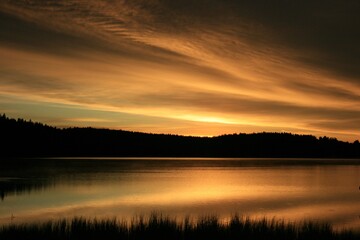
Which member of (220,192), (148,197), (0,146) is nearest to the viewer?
(148,197)

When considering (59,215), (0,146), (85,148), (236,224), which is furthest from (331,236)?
(85,148)

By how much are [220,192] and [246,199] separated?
6395 mm

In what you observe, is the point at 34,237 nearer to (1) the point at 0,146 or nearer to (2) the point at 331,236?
(2) the point at 331,236

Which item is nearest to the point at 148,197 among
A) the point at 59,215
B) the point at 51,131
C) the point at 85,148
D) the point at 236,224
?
the point at 59,215

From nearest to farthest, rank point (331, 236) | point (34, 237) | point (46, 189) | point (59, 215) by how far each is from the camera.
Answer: point (34, 237)
point (331, 236)
point (59, 215)
point (46, 189)

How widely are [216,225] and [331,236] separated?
13.6ft

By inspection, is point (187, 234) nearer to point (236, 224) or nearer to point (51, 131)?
point (236, 224)

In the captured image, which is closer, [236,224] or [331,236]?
[331,236]

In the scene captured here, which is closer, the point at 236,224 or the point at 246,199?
the point at 236,224

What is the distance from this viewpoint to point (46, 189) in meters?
39.7

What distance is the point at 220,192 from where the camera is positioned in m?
42.9

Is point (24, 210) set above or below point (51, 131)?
below

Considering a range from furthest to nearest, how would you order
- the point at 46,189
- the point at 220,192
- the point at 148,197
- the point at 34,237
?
1. the point at 220,192
2. the point at 46,189
3. the point at 148,197
4. the point at 34,237

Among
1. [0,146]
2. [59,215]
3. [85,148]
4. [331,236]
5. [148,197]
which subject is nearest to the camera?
[331,236]
